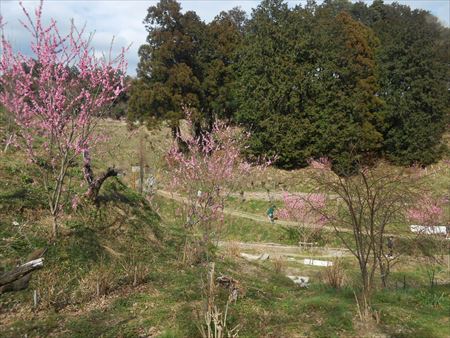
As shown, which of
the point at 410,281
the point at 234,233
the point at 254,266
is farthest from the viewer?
the point at 234,233

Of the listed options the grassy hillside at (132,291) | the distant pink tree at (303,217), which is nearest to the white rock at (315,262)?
the distant pink tree at (303,217)

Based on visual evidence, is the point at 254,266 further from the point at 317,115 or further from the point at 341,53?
the point at 341,53

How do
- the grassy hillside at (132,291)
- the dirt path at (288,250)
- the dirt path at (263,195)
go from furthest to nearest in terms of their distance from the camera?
the dirt path at (263,195)
the dirt path at (288,250)
the grassy hillside at (132,291)

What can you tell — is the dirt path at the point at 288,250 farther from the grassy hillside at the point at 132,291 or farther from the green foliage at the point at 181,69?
the green foliage at the point at 181,69

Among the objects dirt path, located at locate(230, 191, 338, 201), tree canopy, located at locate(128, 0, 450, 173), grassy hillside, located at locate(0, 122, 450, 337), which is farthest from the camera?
tree canopy, located at locate(128, 0, 450, 173)

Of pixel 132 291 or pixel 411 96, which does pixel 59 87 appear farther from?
pixel 411 96

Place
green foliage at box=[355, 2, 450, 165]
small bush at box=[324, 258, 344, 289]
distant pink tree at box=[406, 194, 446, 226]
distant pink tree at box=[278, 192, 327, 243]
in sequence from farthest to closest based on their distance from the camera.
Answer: green foliage at box=[355, 2, 450, 165] < distant pink tree at box=[278, 192, 327, 243] < distant pink tree at box=[406, 194, 446, 226] < small bush at box=[324, 258, 344, 289]

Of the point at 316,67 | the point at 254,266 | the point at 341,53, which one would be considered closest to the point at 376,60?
the point at 341,53

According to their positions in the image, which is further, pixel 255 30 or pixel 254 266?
pixel 255 30

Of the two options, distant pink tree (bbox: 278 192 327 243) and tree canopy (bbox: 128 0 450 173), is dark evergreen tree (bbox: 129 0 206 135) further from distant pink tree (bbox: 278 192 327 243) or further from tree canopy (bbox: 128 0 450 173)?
distant pink tree (bbox: 278 192 327 243)

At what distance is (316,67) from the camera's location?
29.9 m

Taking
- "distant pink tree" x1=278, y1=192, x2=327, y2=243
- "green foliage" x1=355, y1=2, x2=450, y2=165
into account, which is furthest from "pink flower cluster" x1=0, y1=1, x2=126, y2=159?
"green foliage" x1=355, y1=2, x2=450, y2=165

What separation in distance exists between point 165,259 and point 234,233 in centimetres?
1139

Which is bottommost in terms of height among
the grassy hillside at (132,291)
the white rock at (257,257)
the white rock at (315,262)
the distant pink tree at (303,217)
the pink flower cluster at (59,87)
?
the white rock at (315,262)
